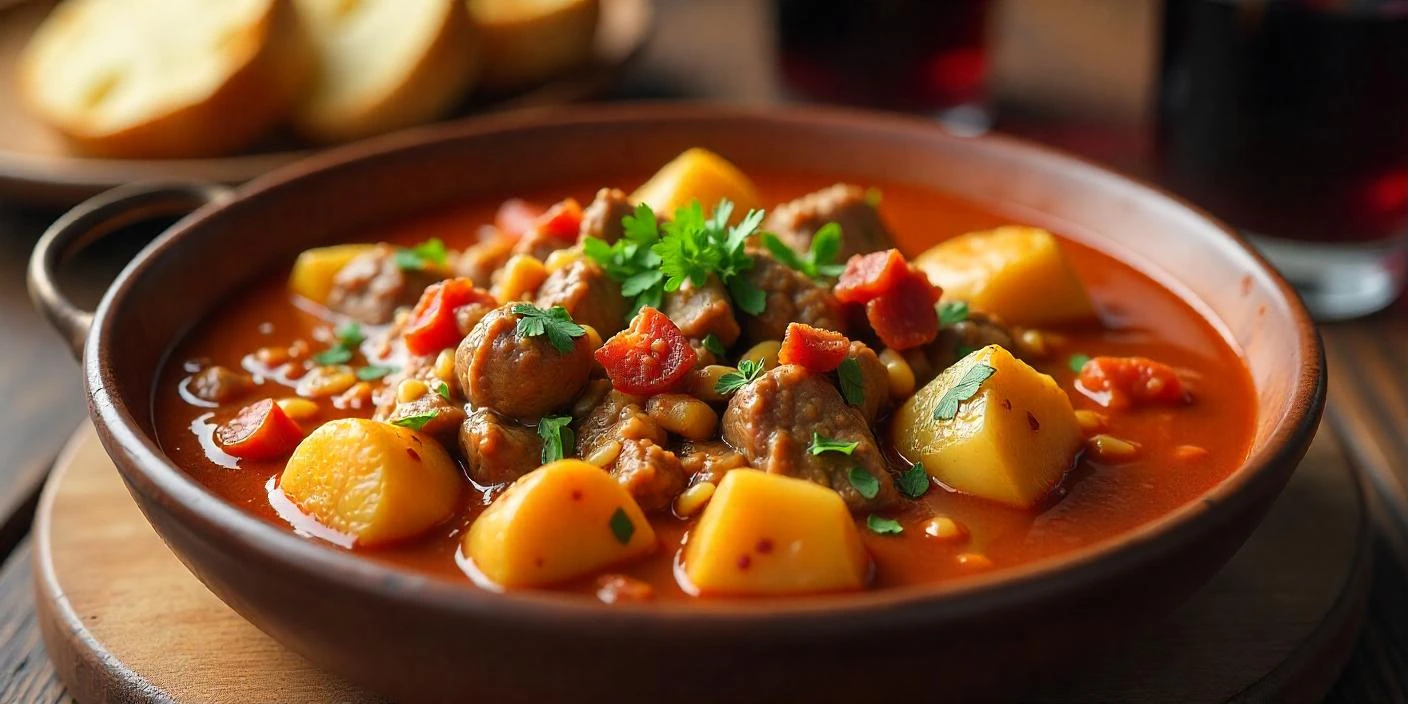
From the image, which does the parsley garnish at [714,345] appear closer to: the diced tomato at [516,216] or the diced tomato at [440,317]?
the diced tomato at [440,317]

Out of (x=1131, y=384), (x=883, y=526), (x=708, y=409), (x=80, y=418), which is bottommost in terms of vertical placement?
(x=80, y=418)

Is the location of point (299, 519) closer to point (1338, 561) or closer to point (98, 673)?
point (98, 673)

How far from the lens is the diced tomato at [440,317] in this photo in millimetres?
3268

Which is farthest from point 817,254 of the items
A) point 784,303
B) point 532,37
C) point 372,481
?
point 532,37

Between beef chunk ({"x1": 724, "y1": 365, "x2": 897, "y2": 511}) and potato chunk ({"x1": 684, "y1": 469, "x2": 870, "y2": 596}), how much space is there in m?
0.20

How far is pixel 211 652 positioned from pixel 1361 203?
3.85 m

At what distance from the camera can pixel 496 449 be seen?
285 cm

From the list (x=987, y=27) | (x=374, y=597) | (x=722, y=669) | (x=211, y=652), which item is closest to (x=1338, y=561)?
(x=722, y=669)

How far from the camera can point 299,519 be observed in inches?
111

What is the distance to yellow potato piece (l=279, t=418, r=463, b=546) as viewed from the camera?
8.90ft

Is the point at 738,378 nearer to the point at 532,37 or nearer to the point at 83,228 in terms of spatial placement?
the point at 83,228

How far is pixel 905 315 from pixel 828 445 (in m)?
0.55

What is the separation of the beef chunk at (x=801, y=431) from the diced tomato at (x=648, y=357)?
15 cm

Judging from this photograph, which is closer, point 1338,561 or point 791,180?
point 1338,561
